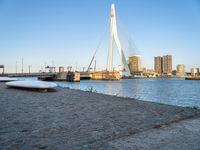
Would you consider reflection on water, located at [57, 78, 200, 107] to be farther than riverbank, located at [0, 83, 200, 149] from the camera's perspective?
Yes

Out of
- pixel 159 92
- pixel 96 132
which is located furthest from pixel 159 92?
pixel 96 132

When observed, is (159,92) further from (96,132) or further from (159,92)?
(96,132)

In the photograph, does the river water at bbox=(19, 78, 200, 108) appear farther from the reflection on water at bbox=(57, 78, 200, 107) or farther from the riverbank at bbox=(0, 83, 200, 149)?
the riverbank at bbox=(0, 83, 200, 149)

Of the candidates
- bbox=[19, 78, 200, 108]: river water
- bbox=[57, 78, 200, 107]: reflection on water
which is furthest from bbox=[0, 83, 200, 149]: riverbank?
bbox=[57, 78, 200, 107]: reflection on water

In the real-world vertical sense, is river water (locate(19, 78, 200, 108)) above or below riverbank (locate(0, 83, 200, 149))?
below

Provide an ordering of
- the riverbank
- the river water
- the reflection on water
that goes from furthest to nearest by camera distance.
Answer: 1. the reflection on water
2. the river water
3. the riverbank

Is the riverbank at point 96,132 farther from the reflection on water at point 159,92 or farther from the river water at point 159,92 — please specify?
the reflection on water at point 159,92

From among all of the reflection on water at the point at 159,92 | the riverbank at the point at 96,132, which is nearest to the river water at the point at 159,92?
the reflection on water at the point at 159,92

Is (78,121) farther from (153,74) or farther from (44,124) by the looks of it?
(153,74)

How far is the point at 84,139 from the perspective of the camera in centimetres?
347

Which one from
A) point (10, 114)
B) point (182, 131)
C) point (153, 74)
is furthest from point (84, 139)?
point (153, 74)

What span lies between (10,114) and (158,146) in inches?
146

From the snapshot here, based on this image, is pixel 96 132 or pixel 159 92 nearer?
pixel 96 132

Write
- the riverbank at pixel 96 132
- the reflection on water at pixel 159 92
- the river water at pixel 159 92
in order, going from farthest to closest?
the reflection on water at pixel 159 92 → the river water at pixel 159 92 → the riverbank at pixel 96 132
